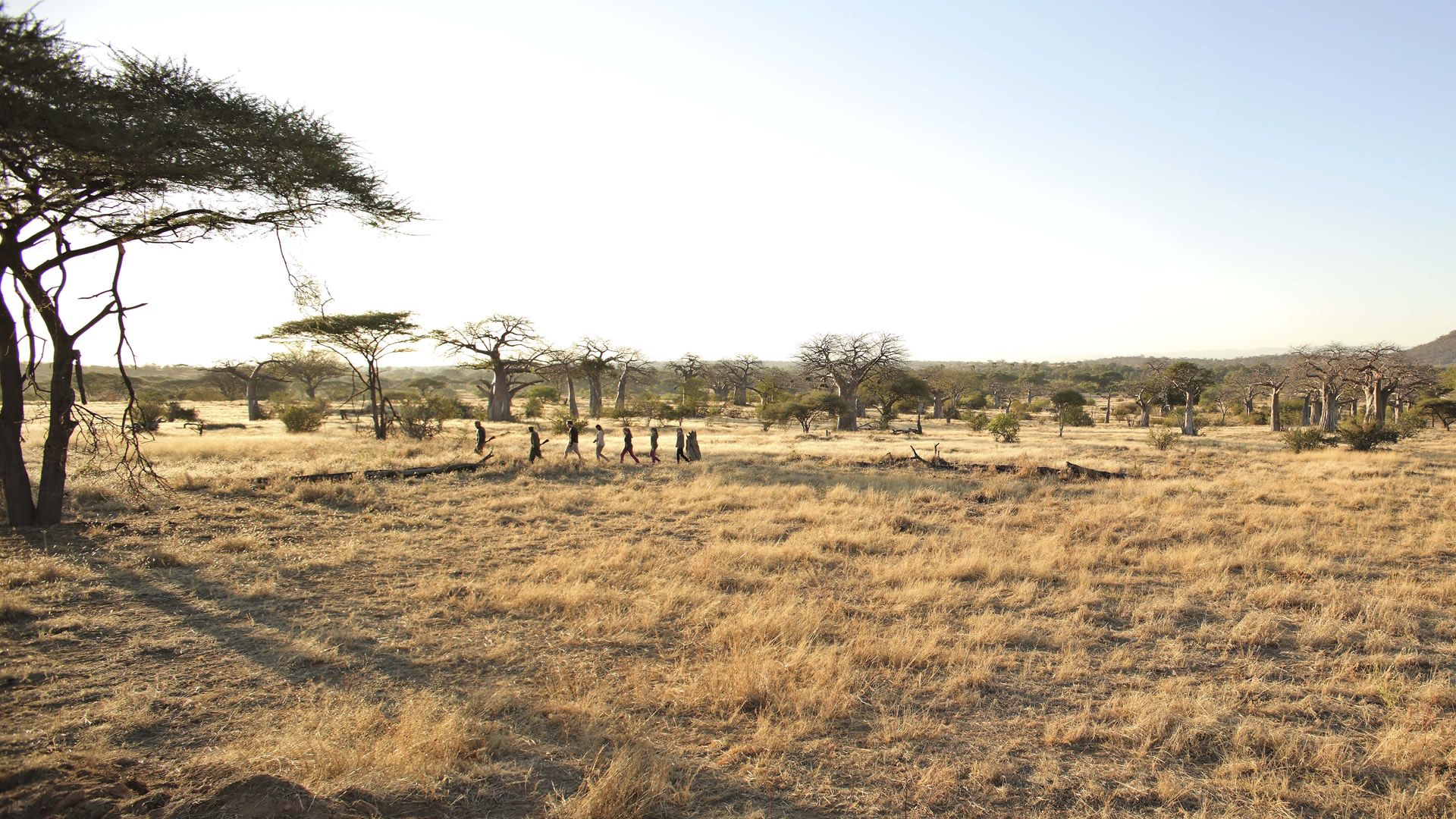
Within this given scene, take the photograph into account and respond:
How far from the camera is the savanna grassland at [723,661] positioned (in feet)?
12.1

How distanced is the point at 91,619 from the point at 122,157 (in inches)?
201

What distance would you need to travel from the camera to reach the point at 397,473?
15055mm

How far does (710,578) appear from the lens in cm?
786

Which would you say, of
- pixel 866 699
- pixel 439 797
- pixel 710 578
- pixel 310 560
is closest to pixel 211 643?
pixel 310 560

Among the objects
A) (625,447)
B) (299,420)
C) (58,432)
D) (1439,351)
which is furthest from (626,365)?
(1439,351)

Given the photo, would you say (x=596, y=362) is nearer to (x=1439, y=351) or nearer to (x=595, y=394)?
(x=595, y=394)

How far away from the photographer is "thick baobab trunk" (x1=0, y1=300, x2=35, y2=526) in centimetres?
819

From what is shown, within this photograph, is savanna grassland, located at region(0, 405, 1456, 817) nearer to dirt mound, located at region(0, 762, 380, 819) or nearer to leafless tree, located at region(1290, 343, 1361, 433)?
dirt mound, located at region(0, 762, 380, 819)

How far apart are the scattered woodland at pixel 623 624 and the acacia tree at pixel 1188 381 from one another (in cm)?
1995

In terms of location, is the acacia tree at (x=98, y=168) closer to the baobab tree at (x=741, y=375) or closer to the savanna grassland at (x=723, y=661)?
the savanna grassland at (x=723, y=661)

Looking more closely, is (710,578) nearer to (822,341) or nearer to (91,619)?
(91,619)

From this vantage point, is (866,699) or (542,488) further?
(542,488)

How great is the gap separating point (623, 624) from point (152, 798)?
3.65m

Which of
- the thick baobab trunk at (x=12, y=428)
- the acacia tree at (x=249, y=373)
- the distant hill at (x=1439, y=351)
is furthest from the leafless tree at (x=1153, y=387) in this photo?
the distant hill at (x=1439, y=351)
